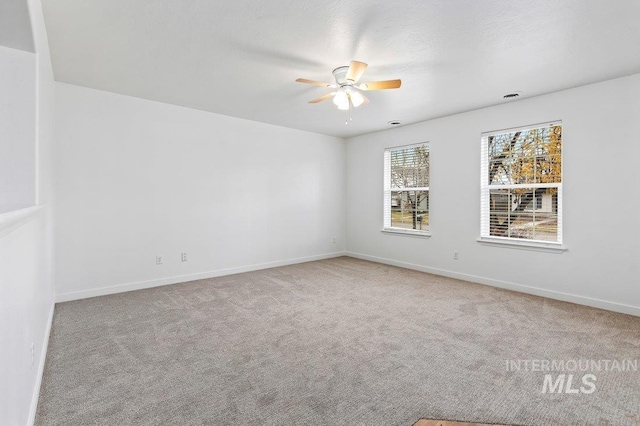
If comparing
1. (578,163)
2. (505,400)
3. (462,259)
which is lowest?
(505,400)

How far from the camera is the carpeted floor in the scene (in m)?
1.86

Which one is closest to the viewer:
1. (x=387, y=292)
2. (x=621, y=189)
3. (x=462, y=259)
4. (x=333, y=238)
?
(x=621, y=189)

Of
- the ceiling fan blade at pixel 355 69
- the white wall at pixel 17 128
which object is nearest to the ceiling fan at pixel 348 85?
the ceiling fan blade at pixel 355 69

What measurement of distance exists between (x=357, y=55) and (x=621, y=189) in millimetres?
3203

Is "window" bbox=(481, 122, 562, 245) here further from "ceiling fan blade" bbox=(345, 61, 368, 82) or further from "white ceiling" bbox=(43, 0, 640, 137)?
"ceiling fan blade" bbox=(345, 61, 368, 82)

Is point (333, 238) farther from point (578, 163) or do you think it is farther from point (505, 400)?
point (505, 400)

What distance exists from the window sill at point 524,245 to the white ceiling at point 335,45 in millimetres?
1889

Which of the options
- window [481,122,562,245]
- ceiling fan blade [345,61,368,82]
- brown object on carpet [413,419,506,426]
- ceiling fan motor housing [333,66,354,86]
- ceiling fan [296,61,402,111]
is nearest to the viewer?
brown object on carpet [413,419,506,426]

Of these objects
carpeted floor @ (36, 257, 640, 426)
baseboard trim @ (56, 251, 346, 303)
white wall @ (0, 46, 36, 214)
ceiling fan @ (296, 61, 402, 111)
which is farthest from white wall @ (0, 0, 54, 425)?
ceiling fan @ (296, 61, 402, 111)

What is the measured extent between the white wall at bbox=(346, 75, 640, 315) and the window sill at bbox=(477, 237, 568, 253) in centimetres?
7

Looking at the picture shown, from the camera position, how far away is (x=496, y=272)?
14.9ft

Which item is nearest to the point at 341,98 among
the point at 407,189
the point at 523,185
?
the point at 523,185

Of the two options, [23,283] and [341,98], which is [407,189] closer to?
[341,98]

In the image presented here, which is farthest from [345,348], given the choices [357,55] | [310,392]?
[357,55]
